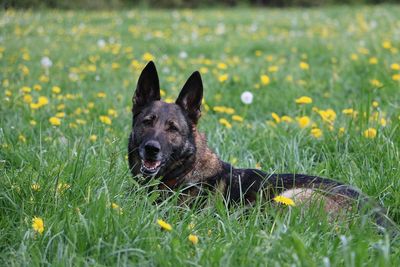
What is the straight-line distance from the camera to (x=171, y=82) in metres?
7.15

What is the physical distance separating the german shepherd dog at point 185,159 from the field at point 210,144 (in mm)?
238

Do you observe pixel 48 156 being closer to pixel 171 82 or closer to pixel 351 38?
pixel 171 82

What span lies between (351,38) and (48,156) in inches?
328

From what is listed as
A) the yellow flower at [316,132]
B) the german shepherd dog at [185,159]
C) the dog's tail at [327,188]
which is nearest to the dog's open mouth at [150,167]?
the german shepherd dog at [185,159]

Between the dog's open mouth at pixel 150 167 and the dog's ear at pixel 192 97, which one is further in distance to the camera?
the dog's ear at pixel 192 97

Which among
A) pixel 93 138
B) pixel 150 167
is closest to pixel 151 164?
pixel 150 167

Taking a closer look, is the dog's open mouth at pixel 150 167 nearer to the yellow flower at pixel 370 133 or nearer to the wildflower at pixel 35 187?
the wildflower at pixel 35 187

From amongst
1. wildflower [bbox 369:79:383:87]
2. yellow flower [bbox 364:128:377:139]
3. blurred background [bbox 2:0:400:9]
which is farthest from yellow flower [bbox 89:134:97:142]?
blurred background [bbox 2:0:400:9]

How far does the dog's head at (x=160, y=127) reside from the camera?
371 cm

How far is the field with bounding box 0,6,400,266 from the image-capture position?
2.51 meters

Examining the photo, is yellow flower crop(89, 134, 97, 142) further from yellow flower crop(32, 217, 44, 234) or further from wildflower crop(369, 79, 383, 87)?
wildflower crop(369, 79, 383, 87)

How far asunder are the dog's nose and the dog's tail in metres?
0.77

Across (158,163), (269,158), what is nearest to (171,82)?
(269,158)

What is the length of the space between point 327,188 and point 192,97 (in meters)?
1.25
